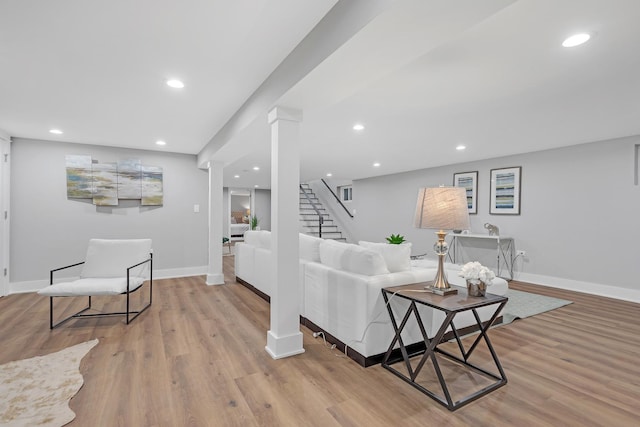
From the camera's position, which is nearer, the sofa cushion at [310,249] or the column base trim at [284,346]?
the column base trim at [284,346]

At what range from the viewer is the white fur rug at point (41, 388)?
178 centimetres

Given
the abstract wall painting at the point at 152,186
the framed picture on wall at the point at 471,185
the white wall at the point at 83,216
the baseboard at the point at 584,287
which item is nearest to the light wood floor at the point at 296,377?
→ the baseboard at the point at 584,287

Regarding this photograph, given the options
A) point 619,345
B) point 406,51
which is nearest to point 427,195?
point 406,51

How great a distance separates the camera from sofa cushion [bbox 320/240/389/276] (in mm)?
2506

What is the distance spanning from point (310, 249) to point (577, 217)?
4.31m

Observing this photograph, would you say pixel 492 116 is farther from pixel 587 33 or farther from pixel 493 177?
pixel 493 177

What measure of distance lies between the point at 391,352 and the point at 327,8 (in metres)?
2.38

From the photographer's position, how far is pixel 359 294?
2.42 metres

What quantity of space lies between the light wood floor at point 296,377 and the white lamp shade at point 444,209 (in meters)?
1.10

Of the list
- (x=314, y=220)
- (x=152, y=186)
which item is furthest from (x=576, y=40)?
(x=314, y=220)

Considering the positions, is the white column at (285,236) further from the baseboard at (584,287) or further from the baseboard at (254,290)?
the baseboard at (584,287)

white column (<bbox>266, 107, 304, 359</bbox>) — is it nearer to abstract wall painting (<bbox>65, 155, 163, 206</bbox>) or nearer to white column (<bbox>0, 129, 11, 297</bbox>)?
abstract wall painting (<bbox>65, 155, 163, 206</bbox>)

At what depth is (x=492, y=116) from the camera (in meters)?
3.49

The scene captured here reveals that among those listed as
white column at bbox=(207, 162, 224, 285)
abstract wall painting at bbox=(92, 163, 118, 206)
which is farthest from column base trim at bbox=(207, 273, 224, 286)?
abstract wall painting at bbox=(92, 163, 118, 206)
